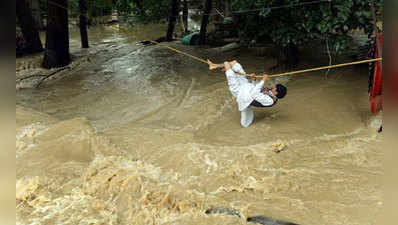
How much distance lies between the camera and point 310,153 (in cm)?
449

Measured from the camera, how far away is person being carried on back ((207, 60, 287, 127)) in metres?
5.20

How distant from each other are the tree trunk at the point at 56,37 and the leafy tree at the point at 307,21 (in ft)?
18.5

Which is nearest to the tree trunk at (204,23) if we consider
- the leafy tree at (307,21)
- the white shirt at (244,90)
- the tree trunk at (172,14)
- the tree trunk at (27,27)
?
the tree trunk at (172,14)

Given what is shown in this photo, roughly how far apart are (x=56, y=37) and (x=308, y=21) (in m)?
7.60

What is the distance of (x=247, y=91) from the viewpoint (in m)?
5.34

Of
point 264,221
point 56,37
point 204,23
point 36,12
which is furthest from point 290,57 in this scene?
point 36,12

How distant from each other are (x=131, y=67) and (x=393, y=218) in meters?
10.1

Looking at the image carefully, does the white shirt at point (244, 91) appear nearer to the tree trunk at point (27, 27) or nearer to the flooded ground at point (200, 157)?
the flooded ground at point (200, 157)

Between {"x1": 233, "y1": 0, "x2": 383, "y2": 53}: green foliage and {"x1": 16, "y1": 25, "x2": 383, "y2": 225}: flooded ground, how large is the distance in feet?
3.27

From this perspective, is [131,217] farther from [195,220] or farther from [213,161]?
[213,161]

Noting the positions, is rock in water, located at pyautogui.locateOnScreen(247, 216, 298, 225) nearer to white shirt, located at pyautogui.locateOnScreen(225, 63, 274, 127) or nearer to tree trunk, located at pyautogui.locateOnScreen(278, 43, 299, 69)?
white shirt, located at pyautogui.locateOnScreen(225, 63, 274, 127)

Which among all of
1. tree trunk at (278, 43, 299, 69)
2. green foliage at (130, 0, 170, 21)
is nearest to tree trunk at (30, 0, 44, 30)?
green foliage at (130, 0, 170, 21)

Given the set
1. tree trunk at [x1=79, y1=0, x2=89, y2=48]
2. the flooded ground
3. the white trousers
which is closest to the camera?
the flooded ground

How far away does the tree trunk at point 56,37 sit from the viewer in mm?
10523
